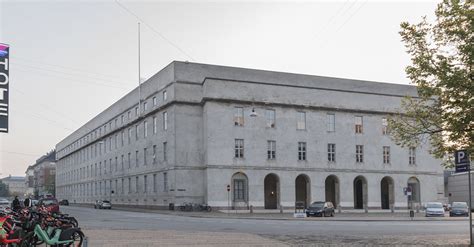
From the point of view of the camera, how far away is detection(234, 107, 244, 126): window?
204ft

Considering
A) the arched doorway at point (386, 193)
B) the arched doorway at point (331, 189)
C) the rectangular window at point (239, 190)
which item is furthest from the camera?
the arched doorway at point (386, 193)

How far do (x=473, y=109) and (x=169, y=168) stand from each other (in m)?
50.0

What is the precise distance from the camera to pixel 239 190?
6122cm

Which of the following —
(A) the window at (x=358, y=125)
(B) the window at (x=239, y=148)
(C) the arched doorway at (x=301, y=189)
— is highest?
(A) the window at (x=358, y=125)

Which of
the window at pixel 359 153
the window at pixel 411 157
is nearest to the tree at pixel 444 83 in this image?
the window at pixel 359 153

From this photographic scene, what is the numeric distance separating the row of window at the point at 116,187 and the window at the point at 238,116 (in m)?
10.7

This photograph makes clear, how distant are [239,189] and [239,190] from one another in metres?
0.12

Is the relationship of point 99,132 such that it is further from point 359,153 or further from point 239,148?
point 359,153

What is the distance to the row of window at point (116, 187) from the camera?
68250 mm

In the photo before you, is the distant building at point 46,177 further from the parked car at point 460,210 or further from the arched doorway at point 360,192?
the parked car at point 460,210

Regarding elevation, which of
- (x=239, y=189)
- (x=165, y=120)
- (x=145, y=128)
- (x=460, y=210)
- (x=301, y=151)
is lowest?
(x=460, y=210)

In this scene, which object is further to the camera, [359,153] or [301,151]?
[359,153]

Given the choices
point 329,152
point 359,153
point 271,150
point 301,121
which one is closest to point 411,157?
point 359,153

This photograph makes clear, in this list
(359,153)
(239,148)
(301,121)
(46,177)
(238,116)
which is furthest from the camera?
(46,177)
